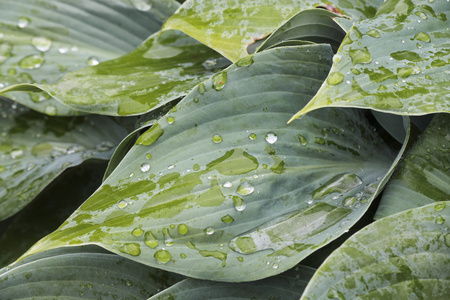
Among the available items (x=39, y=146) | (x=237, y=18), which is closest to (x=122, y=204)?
(x=237, y=18)

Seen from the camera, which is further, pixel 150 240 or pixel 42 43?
pixel 42 43

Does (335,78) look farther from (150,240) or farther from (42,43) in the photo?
(42,43)

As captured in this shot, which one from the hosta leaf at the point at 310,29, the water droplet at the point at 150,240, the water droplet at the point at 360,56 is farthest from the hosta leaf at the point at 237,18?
the water droplet at the point at 150,240

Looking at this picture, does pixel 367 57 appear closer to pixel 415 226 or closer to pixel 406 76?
pixel 406 76

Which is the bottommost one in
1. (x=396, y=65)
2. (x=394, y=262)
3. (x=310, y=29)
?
(x=394, y=262)

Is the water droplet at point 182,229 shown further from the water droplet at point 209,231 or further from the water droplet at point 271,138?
the water droplet at point 271,138

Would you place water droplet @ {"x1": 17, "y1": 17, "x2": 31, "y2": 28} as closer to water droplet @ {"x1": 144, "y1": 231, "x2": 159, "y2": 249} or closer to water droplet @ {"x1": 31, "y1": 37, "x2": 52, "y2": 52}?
water droplet @ {"x1": 31, "y1": 37, "x2": 52, "y2": 52}

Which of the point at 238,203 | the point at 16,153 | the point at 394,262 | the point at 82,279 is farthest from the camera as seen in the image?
the point at 16,153

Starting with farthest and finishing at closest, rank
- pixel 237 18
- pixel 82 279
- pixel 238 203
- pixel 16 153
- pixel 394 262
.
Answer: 1. pixel 16 153
2. pixel 237 18
3. pixel 82 279
4. pixel 238 203
5. pixel 394 262
